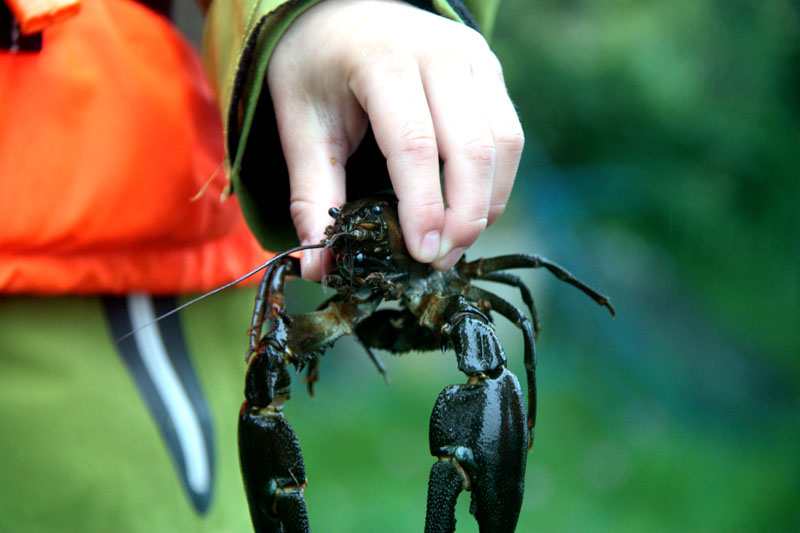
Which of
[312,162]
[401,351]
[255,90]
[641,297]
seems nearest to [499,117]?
[312,162]

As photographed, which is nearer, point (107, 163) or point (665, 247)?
point (107, 163)

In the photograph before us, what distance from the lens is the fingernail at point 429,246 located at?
1.14 metres

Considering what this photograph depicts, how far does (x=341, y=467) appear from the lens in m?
4.31

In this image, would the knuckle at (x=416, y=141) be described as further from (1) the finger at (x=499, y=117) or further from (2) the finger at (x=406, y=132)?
(1) the finger at (x=499, y=117)

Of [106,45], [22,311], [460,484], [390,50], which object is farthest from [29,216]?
[460,484]

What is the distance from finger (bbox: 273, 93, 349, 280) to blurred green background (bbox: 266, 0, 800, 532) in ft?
9.54

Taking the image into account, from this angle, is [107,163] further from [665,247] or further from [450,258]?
[665,247]

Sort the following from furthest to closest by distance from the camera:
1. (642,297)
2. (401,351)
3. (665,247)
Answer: (642,297) → (665,247) → (401,351)

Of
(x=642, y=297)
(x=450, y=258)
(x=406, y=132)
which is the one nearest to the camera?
(x=406, y=132)

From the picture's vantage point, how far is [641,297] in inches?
209

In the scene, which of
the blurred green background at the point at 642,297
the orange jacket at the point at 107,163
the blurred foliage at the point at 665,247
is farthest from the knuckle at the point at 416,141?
the blurred foliage at the point at 665,247

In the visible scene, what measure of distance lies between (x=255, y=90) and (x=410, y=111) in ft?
1.17

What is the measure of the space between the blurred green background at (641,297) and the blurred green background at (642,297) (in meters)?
0.01

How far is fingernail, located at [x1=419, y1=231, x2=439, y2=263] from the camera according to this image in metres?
1.14
